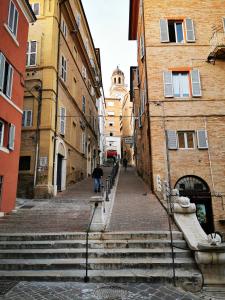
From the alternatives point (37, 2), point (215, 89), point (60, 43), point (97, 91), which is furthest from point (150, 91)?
point (97, 91)

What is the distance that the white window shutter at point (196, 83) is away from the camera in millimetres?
15503

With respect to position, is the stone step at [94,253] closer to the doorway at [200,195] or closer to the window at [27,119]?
the doorway at [200,195]

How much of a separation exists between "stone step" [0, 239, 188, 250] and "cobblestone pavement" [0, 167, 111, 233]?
982 millimetres

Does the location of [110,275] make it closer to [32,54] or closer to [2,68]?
[2,68]

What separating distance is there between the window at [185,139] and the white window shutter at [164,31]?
6.15 meters

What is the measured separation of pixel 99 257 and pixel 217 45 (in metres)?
14.1

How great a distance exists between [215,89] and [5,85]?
1178 centimetres

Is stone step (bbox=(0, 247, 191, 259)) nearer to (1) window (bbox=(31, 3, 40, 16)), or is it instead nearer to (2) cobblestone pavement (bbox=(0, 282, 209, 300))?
(2) cobblestone pavement (bbox=(0, 282, 209, 300))

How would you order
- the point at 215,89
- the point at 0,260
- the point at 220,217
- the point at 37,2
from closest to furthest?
the point at 0,260 < the point at 220,217 < the point at 215,89 < the point at 37,2

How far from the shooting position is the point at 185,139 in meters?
15.2

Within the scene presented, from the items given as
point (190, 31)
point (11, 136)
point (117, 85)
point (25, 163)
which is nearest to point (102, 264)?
point (11, 136)

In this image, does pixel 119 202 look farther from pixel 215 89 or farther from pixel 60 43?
pixel 60 43

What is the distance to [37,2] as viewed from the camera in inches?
674

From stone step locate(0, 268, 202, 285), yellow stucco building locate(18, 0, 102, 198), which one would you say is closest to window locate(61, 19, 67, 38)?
yellow stucco building locate(18, 0, 102, 198)
